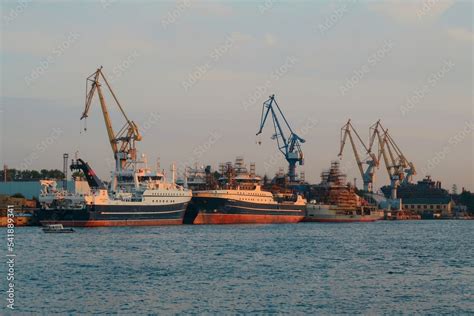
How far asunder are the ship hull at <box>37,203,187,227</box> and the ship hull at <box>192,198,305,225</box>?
21.1 feet

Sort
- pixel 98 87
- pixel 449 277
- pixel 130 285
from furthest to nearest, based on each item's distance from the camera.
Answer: pixel 98 87
pixel 449 277
pixel 130 285

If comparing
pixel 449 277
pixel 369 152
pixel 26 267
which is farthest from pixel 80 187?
pixel 449 277

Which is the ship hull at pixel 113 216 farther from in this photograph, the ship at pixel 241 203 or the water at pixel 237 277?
the water at pixel 237 277

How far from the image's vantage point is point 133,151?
112 meters

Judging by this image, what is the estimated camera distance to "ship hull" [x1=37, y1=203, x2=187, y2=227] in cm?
9338

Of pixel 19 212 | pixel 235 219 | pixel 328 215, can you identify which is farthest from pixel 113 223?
pixel 328 215

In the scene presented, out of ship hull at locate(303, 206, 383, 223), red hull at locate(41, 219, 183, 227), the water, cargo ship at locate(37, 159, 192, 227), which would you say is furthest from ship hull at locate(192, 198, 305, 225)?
the water

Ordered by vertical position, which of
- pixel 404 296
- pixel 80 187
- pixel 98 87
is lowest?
pixel 404 296

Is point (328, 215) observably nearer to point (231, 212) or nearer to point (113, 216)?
point (231, 212)

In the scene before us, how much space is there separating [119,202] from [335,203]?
6111 cm

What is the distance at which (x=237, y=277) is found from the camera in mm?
45938

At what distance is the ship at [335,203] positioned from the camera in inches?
5714

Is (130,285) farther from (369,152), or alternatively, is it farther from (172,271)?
(369,152)

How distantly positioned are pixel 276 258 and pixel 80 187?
280ft
